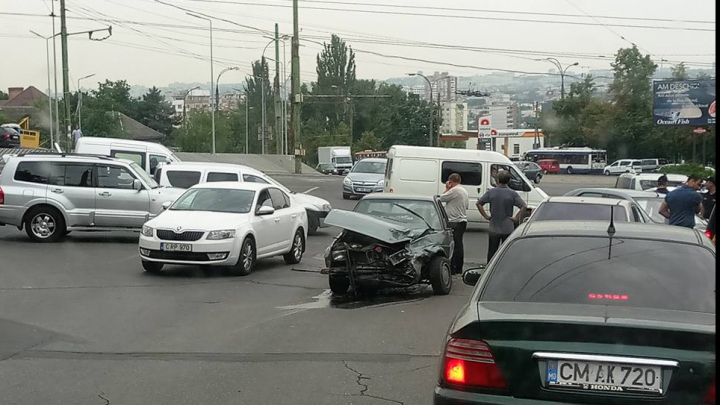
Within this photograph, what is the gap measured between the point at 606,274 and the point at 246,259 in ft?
33.6

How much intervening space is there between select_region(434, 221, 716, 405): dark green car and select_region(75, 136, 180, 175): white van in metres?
20.7

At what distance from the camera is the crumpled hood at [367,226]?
11648 millimetres

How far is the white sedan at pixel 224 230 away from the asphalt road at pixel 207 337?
38 cm

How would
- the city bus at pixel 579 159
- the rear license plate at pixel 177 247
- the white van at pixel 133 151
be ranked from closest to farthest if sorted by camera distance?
the rear license plate at pixel 177 247, the white van at pixel 133 151, the city bus at pixel 579 159

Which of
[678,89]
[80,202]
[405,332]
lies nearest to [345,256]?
[405,332]

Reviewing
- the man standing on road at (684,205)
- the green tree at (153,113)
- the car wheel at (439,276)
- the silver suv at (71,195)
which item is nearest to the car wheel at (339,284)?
the car wheel at (439,276)

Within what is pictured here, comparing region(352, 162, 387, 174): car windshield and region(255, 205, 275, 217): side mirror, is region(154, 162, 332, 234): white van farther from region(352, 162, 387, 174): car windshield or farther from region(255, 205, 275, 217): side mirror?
region(352, 162, 387, 174): car windshield

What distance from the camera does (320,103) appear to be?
108438 mm

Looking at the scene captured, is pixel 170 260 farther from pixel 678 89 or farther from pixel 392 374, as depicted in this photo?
pixel 678 89

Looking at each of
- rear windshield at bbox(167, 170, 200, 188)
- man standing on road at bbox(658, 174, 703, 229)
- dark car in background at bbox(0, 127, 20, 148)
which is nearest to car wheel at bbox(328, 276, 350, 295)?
man standing on road at bbox(658, 174, 703, 229)

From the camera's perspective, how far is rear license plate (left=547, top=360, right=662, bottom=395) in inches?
162

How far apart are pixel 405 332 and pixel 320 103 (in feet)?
328

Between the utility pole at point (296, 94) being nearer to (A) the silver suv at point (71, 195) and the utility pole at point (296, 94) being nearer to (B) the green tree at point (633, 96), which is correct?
(A) the silver suv at point (71, 195)

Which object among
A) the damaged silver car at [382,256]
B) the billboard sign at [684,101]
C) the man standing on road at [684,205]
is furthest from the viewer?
the billboard sign at [684,101]
